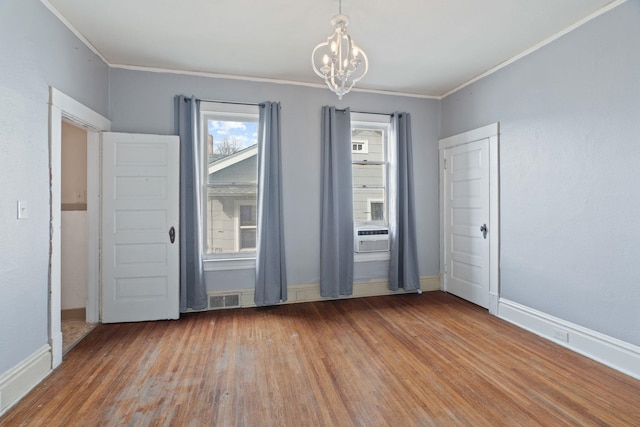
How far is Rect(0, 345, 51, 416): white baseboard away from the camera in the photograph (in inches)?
76.0

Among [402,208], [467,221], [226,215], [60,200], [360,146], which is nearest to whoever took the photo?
[60,200]

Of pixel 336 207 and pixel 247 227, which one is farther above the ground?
pixel 336 207

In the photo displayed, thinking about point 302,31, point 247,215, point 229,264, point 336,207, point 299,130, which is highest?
point 302,31

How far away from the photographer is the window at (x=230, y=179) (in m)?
3.82

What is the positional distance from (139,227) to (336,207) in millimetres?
2238

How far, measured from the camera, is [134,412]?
→ 1907 millimetres

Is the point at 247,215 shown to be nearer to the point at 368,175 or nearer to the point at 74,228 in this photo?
the point at 368,175

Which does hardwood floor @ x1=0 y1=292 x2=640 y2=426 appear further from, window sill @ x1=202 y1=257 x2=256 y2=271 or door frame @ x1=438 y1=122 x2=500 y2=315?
window sill @ x1=202 y1=257 x2=256 y2=271

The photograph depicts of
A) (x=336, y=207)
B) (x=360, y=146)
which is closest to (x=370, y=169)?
(x=360, y=146)

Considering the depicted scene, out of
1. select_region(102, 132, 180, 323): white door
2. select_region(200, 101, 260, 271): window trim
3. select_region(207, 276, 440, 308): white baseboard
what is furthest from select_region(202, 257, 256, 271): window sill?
select_region(102, 132, 180, 323): white door

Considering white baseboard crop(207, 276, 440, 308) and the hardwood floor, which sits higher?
white baseboard crop(207, 276, 440, 308)

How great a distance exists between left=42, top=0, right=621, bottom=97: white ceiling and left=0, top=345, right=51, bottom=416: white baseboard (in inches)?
104

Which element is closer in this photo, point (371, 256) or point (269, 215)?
point (269, 215)

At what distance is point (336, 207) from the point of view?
395 cm
